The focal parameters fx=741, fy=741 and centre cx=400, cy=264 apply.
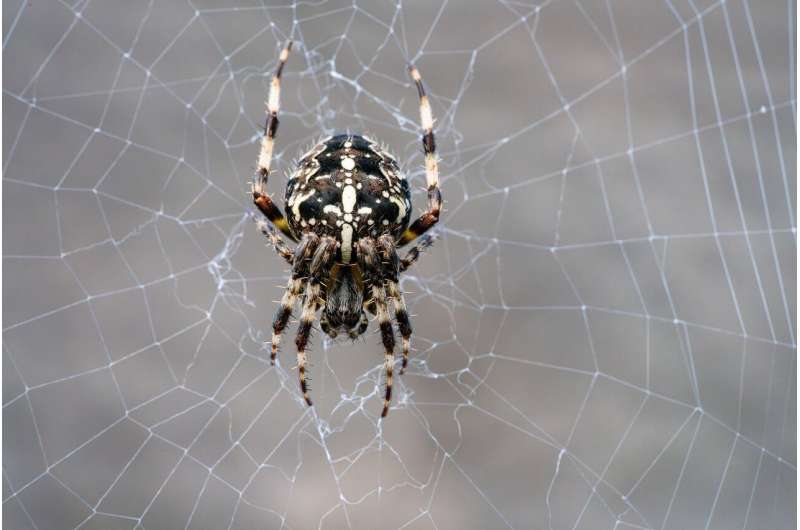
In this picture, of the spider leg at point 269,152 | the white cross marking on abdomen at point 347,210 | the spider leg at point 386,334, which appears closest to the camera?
the white cross marking on abdomen at point 347,210

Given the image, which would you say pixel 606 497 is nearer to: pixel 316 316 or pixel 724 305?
pixel 724 305

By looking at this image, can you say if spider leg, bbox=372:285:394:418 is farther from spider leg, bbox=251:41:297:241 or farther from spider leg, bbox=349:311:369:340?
Answer: spider leg, bbox=251:41:297:241

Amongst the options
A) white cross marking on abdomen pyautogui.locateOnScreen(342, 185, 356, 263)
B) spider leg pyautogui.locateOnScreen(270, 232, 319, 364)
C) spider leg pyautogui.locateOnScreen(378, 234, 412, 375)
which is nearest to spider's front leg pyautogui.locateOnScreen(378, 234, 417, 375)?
spider leg pyautogui.locateOnScreen(378, 234, 412, 375)

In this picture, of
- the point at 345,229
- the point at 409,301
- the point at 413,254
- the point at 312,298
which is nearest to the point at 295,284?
the point at 312,298

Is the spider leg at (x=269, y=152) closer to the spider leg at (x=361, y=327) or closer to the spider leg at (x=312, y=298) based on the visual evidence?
the spider leg at (x=312, y=298)

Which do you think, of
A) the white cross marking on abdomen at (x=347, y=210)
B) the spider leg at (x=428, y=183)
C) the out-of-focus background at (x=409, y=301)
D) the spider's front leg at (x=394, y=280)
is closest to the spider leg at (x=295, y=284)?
the white cross marking on abdomen at (x=347, y=210)

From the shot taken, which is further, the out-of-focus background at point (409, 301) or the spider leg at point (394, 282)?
the out-of-focus background at point (409, 301)

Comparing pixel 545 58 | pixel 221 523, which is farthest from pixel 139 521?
pixel 545 58
